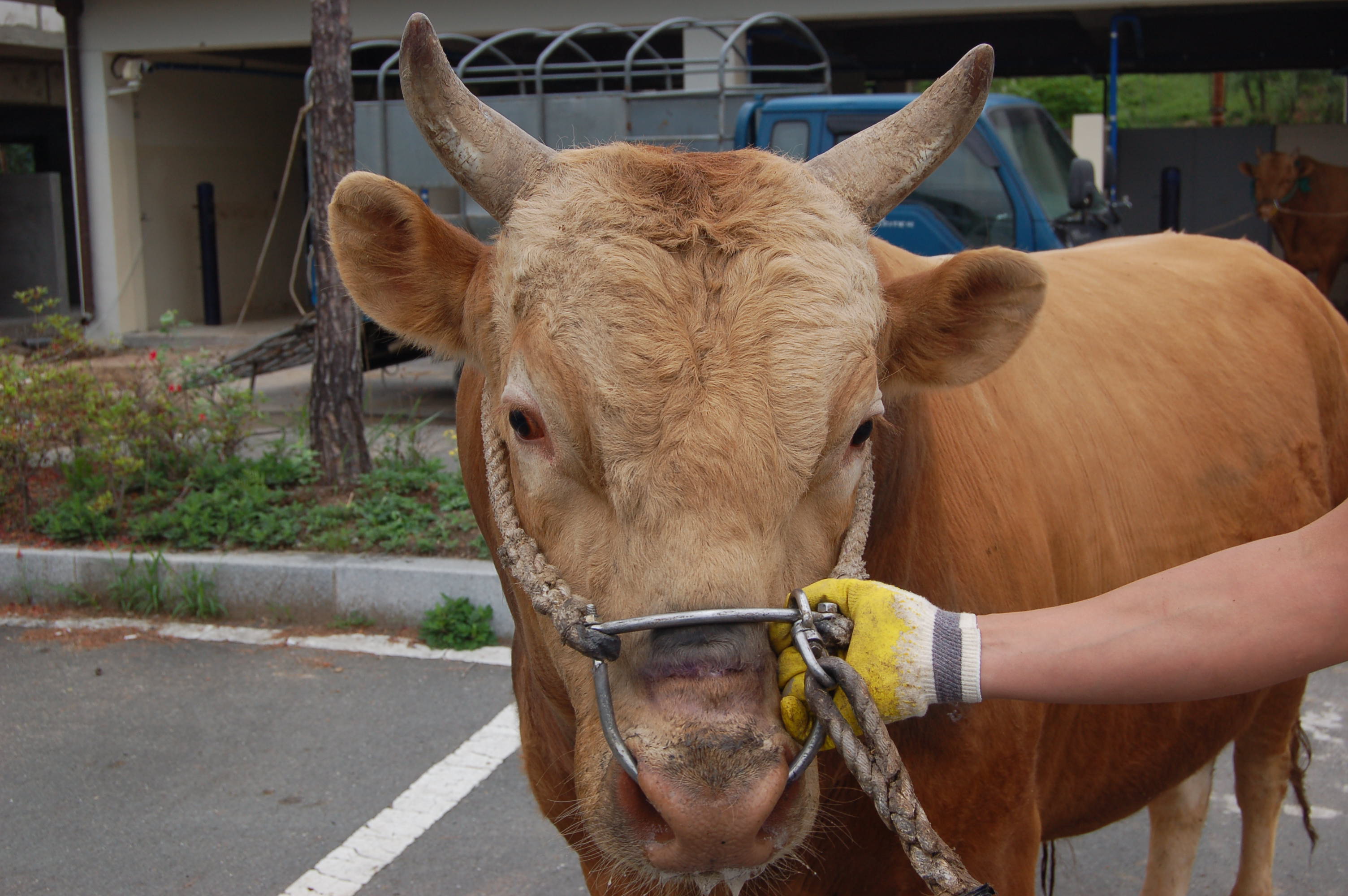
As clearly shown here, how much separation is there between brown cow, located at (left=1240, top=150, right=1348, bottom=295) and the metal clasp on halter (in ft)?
47.1

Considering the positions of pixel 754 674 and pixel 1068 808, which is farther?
pixel 1068 808

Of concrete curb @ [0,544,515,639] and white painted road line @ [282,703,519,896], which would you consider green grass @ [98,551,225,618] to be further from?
white painted road line @ [282,703,519,896]

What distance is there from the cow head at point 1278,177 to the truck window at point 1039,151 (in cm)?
663

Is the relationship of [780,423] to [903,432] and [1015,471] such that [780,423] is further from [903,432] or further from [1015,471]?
[1015,471]

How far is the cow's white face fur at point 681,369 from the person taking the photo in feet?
5.19

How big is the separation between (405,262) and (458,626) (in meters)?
3.42

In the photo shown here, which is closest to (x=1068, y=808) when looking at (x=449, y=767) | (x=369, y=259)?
(x=369, y=259)

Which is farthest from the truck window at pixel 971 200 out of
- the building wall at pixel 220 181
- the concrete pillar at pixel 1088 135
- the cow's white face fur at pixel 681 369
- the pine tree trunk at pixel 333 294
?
the concrete pillar at pixel 1088 135

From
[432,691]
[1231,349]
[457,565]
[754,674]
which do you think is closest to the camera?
[754,674]

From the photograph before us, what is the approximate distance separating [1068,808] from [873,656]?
1.31m

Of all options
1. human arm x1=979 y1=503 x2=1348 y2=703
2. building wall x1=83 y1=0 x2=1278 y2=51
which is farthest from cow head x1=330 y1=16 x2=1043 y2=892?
building wall x1=83 y1=0 x2=1278 y2=51

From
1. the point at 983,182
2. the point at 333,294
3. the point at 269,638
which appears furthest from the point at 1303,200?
the point at 269,638

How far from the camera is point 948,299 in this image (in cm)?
206

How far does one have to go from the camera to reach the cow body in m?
2.14
